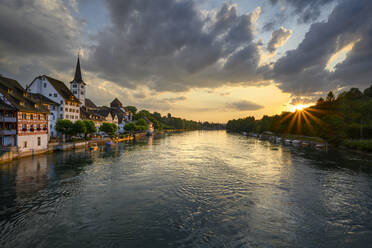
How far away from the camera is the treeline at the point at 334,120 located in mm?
66625

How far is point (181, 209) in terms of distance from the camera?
1800 centimetres

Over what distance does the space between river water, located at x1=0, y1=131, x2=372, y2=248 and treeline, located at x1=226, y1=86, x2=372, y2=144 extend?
45161 mm

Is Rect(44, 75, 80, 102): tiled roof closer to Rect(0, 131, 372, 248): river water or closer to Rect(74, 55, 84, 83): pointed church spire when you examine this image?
Rect(74, 55, 84, 83): pointed church spire

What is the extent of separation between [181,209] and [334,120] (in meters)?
74.4

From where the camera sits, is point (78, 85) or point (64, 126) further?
point (78, 85)

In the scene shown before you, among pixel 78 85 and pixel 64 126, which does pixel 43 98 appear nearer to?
pixel 64 126

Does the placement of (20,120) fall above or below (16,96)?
below

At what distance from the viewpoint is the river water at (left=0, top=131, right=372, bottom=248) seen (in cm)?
1342

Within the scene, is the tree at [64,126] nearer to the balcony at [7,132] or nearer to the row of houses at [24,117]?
the row of houses at [24,117]

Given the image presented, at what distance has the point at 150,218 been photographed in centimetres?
1628

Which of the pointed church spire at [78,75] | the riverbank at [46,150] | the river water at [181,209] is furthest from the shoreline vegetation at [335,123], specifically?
the pointed church spire at [78,75]

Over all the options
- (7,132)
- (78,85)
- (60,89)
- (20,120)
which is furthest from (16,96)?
(78,85)

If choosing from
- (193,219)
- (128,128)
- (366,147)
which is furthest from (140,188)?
(128,128)

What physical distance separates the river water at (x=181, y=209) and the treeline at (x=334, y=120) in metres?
Answer: 45.2
